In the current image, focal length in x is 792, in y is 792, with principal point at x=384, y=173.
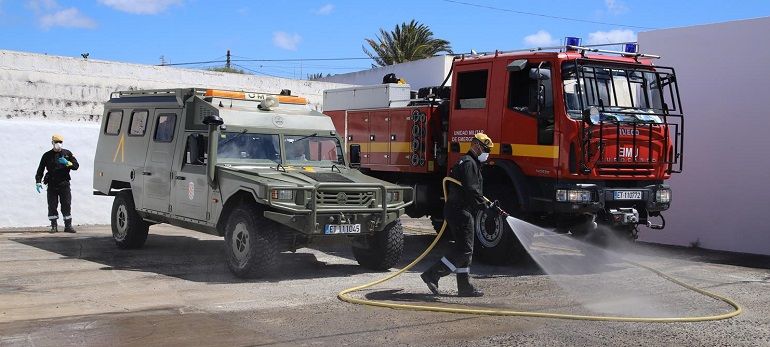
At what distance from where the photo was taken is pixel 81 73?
18.3m

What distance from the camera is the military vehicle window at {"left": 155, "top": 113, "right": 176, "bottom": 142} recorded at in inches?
460

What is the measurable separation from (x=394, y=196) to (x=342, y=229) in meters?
1.01

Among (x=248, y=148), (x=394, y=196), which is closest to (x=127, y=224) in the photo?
(x=248, y=148)

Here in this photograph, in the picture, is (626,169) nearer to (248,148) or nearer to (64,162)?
(248,148)

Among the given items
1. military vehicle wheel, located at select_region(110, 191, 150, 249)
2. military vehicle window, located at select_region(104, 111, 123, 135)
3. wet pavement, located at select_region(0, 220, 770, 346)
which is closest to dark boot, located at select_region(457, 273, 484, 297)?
wet pavement, located at select_region(0, 220, 770, 346)

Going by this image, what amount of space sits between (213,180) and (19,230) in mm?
7030

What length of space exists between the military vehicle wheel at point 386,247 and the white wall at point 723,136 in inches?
273

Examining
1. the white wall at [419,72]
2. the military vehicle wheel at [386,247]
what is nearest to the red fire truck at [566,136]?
the military vehicle wheel at [386,247]

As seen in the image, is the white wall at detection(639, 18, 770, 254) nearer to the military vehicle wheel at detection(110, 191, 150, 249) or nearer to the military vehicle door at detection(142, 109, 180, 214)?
the military vehicle door at detection(142, 109, 180, 214)

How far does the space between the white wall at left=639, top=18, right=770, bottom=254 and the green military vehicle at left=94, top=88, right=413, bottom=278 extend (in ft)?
22.1

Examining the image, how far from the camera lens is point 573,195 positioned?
10.7 metres

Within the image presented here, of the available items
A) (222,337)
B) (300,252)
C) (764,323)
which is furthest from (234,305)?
(764,323)

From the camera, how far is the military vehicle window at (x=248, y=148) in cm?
1067

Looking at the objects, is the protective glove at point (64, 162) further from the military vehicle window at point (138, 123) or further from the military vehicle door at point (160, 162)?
the military vehicle door at point (160, 162)
